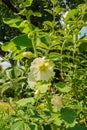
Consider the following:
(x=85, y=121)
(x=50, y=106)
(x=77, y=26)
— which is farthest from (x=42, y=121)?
(x=77, y=26)

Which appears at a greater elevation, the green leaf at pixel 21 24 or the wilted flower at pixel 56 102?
the green leaf at pixel 21 24

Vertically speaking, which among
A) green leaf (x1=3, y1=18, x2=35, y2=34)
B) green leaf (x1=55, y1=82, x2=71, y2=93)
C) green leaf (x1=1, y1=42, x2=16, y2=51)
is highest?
green leaf (x1=3, y1=18, x2=35, y2=34)

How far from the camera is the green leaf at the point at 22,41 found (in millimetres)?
1575

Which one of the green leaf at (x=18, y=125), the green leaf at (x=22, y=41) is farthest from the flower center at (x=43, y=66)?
the green leaf at (x=18, y=125)

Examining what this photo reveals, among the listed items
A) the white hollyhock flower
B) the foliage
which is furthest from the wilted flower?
the white hollyhock flower

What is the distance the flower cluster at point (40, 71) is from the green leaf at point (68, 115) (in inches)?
6.0

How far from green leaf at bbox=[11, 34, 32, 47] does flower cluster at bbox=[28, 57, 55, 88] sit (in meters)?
0.10

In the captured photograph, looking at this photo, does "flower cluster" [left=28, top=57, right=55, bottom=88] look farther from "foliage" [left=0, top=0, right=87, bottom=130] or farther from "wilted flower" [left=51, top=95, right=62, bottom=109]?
"wilted flower" [left=51, top=95, right=62, bottom=109]

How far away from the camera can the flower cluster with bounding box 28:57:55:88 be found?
1514 mm

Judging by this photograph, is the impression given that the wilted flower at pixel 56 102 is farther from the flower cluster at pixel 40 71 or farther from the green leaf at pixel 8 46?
the green leaf at pixel 8 46

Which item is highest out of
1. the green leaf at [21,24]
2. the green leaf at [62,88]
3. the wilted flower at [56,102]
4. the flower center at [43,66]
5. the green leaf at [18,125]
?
the green leaf at [21,24]

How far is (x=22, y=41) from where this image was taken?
5.21ft

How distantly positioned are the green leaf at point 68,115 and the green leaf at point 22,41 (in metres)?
0.29

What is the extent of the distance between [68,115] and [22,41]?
341mm
